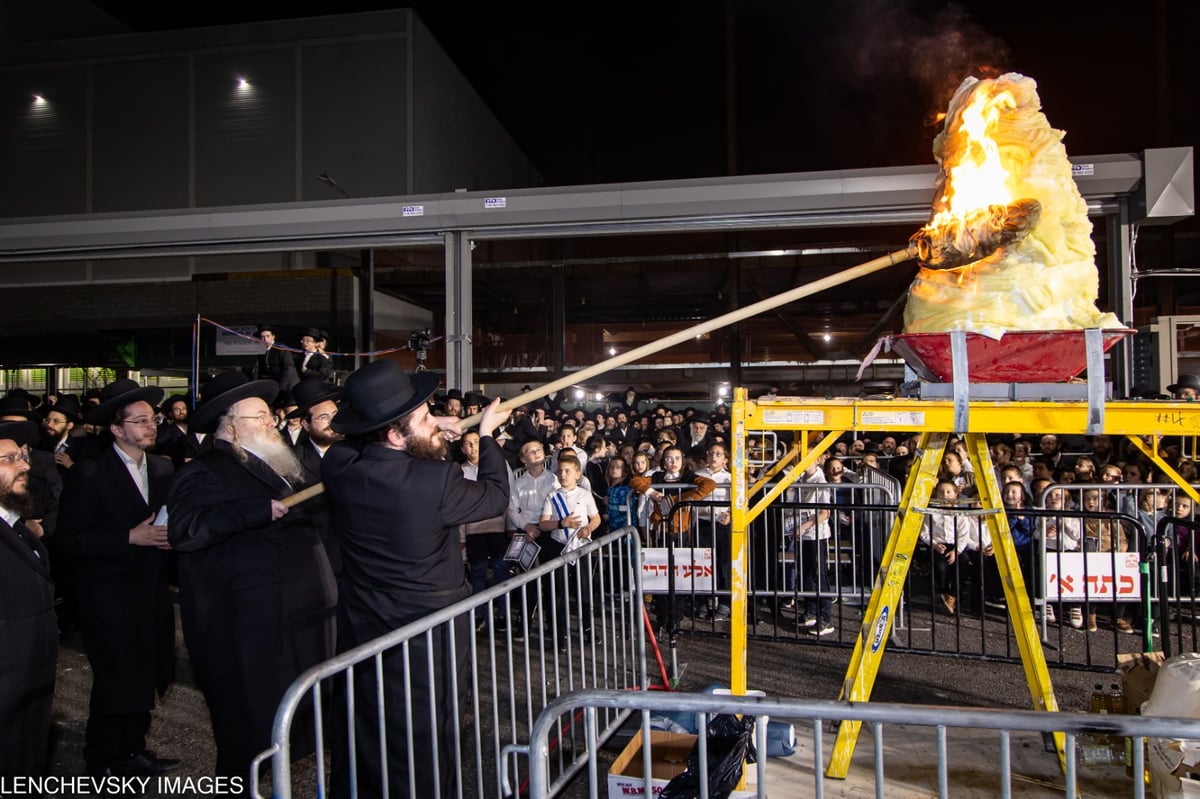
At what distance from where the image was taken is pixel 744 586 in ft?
12.8

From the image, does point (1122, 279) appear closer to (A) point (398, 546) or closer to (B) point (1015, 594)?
(B) point (1015, 594)

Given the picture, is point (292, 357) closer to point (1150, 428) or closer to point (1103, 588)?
point (1150, 428)

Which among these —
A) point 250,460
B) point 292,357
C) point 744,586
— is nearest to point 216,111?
point 292,357

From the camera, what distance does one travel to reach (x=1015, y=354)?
3785mm

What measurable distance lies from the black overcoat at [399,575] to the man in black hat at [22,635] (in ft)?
4.67

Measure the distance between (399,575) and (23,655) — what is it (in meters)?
1.77

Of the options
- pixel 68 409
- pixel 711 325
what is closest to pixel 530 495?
pixel 711 325

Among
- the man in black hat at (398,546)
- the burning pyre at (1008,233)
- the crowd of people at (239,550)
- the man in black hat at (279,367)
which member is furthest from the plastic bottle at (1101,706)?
the man in black hat at (279,367)

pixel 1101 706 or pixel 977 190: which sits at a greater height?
pixel 977 190

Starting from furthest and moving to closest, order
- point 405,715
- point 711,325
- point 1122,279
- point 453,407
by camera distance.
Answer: point 1122,279 < point 453,407 < point 711,325 < point 405,715

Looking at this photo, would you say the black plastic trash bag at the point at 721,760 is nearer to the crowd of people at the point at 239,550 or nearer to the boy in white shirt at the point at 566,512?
the crowd of people at the point at 239,550

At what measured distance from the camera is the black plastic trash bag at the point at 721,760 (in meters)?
3.21

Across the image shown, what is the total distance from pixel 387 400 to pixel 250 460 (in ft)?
4.14

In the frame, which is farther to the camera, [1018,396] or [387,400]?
[1018,396]
